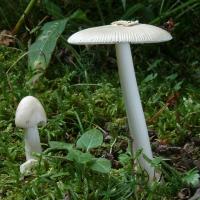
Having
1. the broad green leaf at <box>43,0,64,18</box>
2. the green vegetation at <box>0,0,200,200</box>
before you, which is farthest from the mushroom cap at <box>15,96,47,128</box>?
the broad green leaf at <box>43,0,64,18</box>

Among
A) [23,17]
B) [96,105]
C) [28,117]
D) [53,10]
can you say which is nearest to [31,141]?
[28,117]

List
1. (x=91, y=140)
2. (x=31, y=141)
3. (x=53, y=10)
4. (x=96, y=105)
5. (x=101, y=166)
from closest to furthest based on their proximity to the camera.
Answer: (x=101, y=166) → (x=91, y=140) → (x=31, y=141) → (x=96, y=105) → (x=53, y=10)

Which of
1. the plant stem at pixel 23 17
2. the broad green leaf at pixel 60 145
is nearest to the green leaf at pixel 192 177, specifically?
the broad green leaf at pixel 60 145

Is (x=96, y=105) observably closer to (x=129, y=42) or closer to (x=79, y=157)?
(x=79, y=157)

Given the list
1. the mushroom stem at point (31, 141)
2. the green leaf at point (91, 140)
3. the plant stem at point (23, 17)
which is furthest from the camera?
the plant stem at point (23, 17)

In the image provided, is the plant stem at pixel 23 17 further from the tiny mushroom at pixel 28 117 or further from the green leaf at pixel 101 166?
the green leaf at pixel 101 166

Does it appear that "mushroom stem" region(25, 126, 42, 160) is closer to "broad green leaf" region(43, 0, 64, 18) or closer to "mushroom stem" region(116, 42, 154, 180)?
"mushroom stem" region(116, 42, 154, 180)
